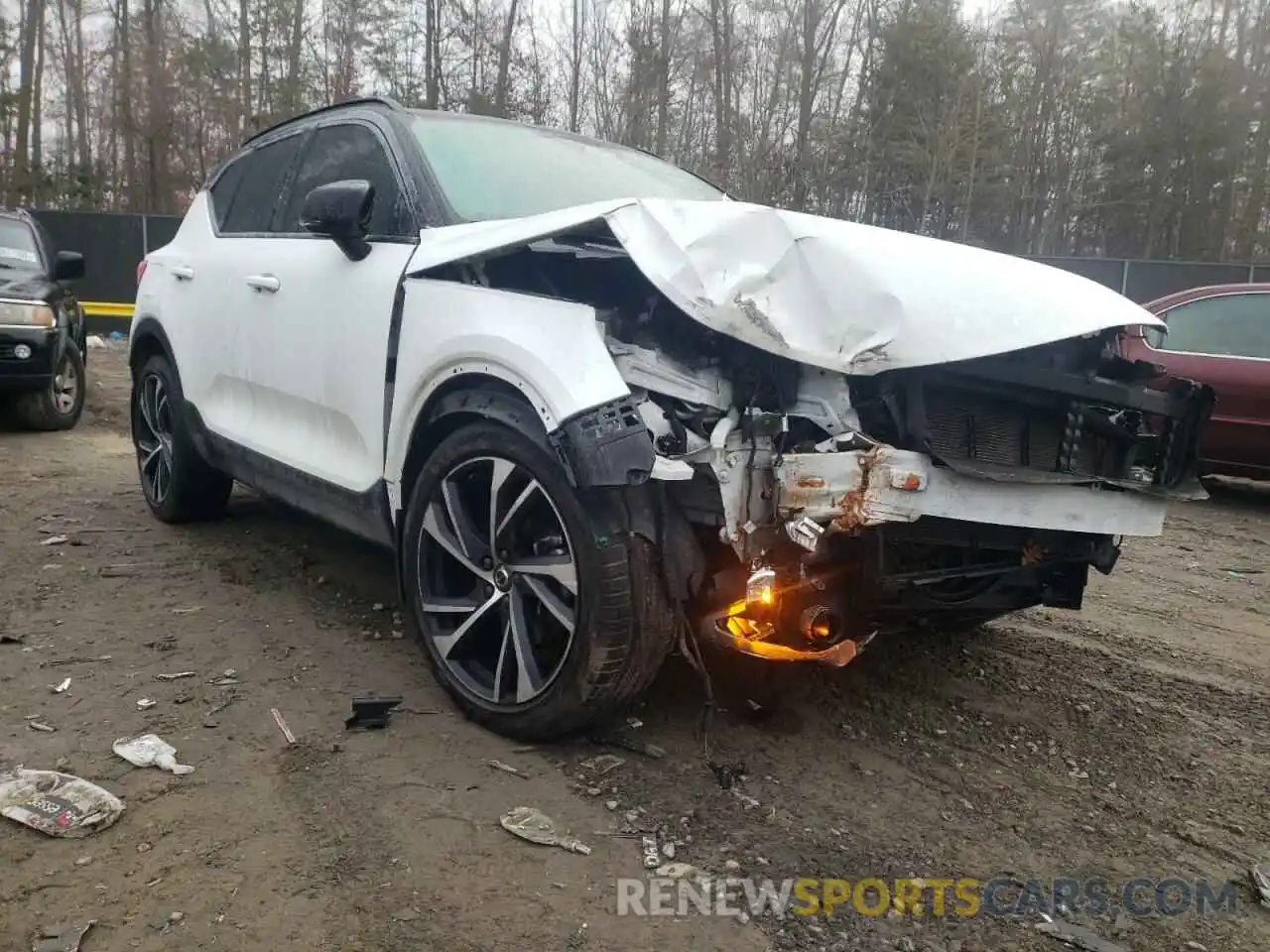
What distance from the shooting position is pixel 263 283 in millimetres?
3797

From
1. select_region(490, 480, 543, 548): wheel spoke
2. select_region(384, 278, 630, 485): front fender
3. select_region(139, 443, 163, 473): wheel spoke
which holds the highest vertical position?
select_region(384, 278, 630, 485): front fender

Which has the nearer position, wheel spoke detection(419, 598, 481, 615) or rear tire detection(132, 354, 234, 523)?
wheel spoke detection(419, 598, 481, 615)

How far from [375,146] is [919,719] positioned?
8.87 ft

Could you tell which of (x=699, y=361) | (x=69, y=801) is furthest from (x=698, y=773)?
(x=69, y=801)

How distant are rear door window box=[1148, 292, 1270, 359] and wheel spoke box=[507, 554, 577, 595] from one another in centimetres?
555

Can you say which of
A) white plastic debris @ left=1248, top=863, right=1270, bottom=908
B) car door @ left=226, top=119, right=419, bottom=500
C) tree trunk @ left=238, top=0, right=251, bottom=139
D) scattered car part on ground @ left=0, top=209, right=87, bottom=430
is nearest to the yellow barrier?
scattered car part on ground @ left=0, top=209, right=87, bottom=430

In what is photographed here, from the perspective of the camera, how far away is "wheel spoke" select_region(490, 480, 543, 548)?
8.61 feet

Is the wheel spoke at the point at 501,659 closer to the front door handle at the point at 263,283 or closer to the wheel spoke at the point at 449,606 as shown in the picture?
the wheel spoke at the point at 449,606

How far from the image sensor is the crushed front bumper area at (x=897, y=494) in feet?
7.54

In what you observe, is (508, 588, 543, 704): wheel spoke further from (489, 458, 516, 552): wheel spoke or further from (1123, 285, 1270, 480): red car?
(1123, 285, 1270, 480): red car

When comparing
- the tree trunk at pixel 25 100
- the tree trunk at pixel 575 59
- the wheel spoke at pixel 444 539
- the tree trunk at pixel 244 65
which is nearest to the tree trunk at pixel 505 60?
the tree trunk at pixel 575 59

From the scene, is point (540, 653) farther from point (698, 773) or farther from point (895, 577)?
point (895, 577)

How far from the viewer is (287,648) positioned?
11.5 feet

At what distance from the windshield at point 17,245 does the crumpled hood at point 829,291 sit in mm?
7636
